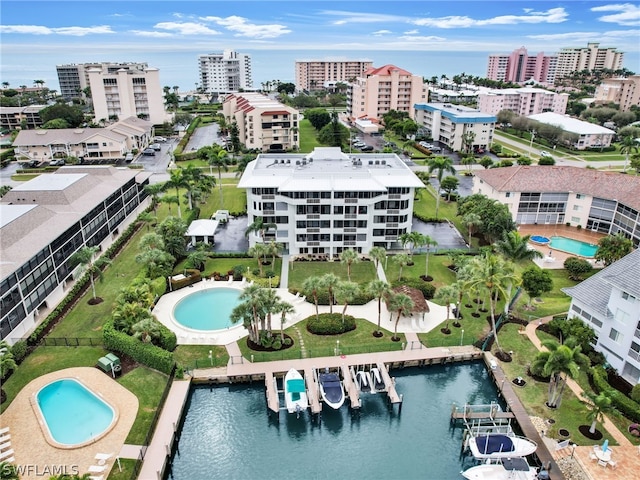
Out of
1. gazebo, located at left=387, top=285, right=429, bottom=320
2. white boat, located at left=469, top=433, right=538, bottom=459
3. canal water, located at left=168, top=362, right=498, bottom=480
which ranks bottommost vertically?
canal water, located at left=168, top=362, right=498, bottom=480

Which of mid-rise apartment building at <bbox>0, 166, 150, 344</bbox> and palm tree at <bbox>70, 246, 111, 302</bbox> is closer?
mid-rise apartment building at <bbox>0, 166, 150, 344</bbox>

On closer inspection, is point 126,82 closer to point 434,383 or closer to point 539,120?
point 539,120

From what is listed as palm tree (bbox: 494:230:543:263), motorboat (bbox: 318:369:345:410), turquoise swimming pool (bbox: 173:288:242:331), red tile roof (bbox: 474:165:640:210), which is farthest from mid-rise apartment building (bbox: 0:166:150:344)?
red tile roof (bbox: 474:165:640:210)

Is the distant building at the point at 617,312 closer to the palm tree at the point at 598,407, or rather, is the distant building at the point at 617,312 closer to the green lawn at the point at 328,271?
the palm tree at the point at 598,407

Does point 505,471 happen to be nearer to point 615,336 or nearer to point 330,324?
point 615,336

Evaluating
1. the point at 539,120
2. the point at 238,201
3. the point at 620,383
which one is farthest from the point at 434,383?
the point at 539,120

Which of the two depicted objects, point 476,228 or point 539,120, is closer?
point 476,228

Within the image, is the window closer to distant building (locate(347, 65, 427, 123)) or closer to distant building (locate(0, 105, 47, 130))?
distant building (locate(347, 65, 427, 123))
